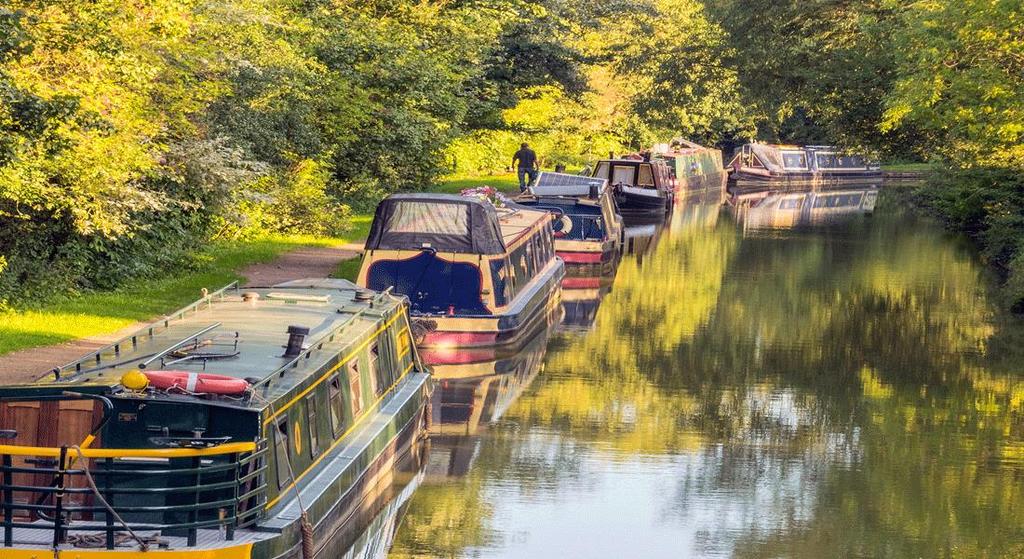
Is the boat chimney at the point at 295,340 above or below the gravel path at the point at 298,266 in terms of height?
above

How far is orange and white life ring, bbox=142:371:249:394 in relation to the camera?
9680 millimetres

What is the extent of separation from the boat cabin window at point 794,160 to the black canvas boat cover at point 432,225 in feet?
165

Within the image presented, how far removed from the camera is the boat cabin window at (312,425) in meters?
11.6

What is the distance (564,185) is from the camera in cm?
3512

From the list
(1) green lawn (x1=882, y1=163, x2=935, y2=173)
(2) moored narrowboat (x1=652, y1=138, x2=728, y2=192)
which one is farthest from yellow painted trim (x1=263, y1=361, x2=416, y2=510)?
(1) green lawn (x1=882, y1=163, x2=935, y2=173)

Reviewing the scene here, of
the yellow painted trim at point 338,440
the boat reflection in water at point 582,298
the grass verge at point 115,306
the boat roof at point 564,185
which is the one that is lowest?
the boat reflection in water at point 582,298

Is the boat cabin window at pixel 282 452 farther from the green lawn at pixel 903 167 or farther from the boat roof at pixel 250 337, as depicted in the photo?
the green lawn at pixel 903 167

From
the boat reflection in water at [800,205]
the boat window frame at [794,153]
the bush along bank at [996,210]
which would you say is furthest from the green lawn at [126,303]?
the boat window frame at [794,153]

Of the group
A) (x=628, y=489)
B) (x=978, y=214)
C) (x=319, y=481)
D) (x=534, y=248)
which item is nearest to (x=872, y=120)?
(x=978, y=214)

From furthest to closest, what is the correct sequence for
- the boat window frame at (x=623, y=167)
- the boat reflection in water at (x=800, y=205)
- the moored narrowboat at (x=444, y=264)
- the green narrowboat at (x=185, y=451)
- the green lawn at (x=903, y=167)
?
the green lawn at (x=903, y=167), the boat reflection in water at (x=800, y=205), the boat window frame at (x=623, y=167), the moored narrowboat at (x=444, y=264), the green narrowboat at (x=185, y=451)

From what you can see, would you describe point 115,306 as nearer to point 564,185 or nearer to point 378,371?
point 378,371

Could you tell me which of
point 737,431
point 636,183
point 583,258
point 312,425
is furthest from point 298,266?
point 636,183

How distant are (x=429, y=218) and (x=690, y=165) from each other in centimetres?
4136

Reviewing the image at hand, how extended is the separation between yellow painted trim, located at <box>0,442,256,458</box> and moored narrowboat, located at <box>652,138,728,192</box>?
152ft
